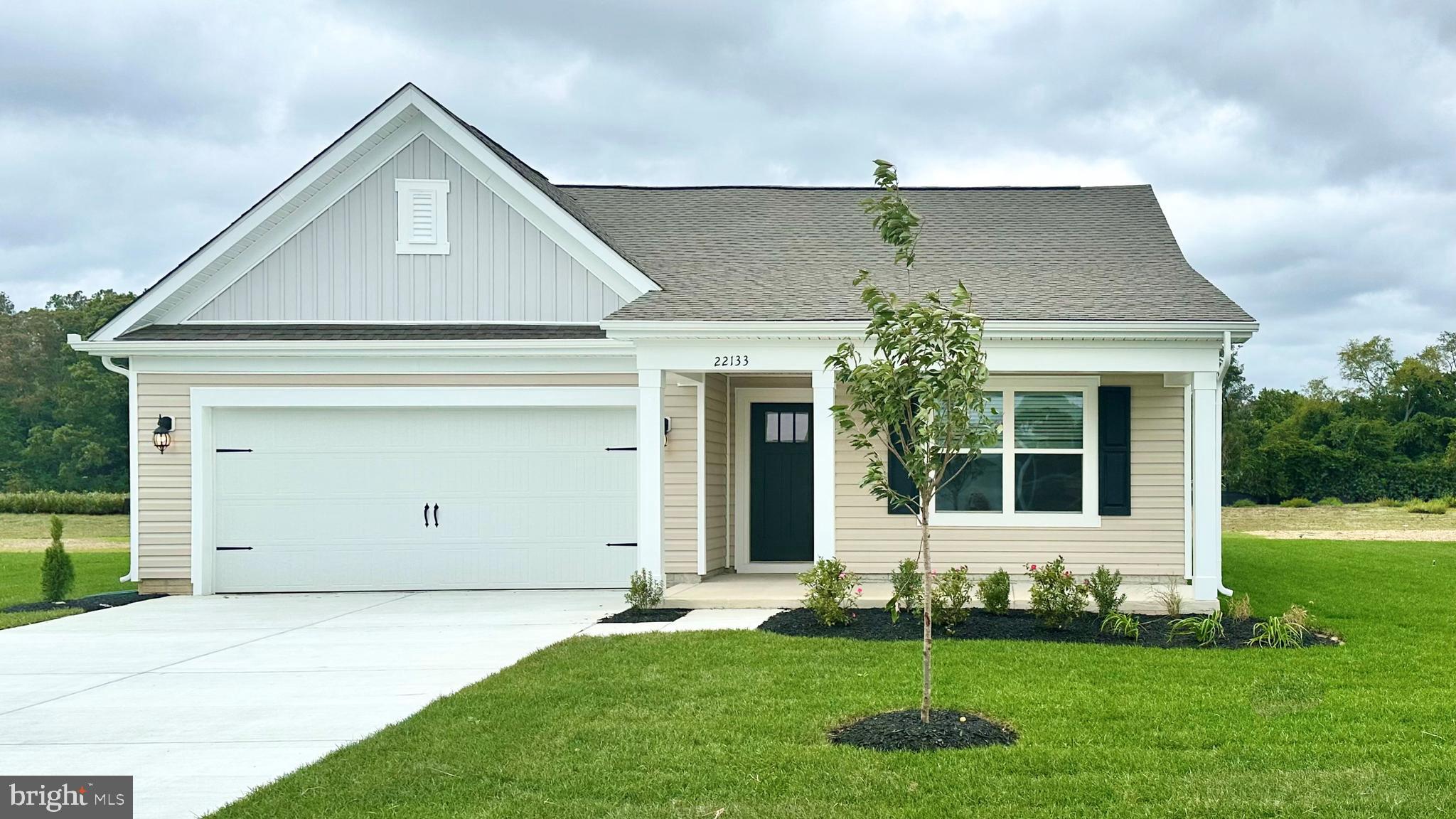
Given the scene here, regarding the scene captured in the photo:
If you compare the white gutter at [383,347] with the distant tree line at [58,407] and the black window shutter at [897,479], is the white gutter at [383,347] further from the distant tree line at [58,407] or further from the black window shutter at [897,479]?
the distant tree line at [58,407]

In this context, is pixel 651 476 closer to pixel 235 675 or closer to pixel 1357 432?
pixel 235 675

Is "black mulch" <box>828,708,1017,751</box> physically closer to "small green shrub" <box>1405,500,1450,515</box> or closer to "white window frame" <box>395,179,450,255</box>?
"white window frame" <box>395,179,450,255</box>

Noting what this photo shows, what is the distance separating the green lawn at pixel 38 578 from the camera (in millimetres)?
11695

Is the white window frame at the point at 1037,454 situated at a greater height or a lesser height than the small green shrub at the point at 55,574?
greater

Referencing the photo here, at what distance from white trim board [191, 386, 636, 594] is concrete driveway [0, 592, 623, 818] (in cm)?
85

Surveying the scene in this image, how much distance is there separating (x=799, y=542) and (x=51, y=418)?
1707 inches

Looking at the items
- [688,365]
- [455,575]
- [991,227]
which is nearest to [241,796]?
[688,365]

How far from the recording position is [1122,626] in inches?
362

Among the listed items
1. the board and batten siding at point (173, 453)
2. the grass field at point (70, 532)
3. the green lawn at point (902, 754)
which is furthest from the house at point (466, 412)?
the grass field at point (70, 532)

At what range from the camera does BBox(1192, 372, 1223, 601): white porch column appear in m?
10.6

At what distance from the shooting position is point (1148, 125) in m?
20.5

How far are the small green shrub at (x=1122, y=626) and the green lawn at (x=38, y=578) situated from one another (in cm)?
1018

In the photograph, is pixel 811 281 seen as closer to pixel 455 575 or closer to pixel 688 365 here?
pixel 688 365

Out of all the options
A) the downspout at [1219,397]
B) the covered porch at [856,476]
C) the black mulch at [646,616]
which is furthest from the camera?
the covered porch at [856,476]
